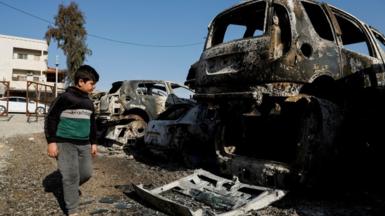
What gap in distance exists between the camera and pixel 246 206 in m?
3.93

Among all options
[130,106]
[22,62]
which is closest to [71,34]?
[22,62]

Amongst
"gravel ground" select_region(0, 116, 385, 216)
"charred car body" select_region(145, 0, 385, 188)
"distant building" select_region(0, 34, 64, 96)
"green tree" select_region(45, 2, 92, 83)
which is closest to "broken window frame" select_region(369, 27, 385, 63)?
"charred car body" select_region(145, 0, 385, 188)

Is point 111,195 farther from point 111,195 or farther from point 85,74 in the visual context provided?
point 85,74

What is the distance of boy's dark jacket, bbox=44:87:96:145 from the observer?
3959mm

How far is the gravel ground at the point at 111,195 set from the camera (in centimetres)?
423

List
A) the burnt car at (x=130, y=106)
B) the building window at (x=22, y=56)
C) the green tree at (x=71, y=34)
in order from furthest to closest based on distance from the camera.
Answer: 1. the building window at (x=22, y=56)
2. the green tree at (x=71, y=34)
3. the burnt car at (x=130, y=106)

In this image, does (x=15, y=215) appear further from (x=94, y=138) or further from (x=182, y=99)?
(x=182, y=99)

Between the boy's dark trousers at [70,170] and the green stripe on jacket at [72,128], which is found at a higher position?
the green stripe on jacket at [72,128]

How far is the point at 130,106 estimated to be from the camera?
33.6ft

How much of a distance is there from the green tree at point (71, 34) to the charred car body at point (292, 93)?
31457mm

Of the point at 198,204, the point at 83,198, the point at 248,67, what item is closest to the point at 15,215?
the point at 83,198

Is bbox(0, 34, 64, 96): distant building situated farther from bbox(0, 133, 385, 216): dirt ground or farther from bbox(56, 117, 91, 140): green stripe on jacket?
bbox(56, 117, 91, 140): green stripe on jacket

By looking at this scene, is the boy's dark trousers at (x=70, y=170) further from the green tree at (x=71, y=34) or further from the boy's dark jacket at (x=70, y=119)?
the green tree at (x=71, y=34)

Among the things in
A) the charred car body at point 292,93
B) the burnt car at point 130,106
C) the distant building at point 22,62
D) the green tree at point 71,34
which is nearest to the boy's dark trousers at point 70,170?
the charred car body at point 292,93
